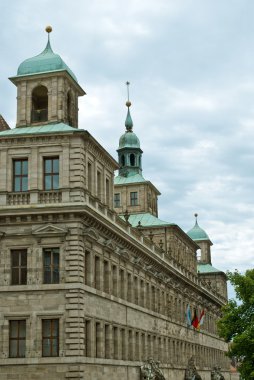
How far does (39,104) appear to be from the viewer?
172 ft

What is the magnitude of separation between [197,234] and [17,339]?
80.7 meters

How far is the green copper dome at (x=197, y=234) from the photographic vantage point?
402 ft

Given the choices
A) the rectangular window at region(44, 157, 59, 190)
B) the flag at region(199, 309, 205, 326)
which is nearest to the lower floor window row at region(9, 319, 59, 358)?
the rectangular window at region(44, 157, 59, 190)

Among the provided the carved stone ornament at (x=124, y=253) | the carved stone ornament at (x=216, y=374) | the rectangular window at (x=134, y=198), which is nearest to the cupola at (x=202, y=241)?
the carved stone ornament at (x=216, y=374)

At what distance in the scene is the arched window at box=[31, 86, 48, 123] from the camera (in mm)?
51188

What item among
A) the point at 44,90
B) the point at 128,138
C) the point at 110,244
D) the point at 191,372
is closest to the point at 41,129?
the point at 44,90

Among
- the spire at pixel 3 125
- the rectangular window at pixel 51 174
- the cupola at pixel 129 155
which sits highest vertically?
the cupola at pixel 129 155

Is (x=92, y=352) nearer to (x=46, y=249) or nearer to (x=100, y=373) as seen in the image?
(x=100, y=373)

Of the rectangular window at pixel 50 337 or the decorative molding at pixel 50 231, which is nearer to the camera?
the rectangular window at pixel 50 337

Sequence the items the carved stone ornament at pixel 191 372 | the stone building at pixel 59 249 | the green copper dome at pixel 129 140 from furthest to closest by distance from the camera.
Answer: the green copper dome at pixel 129 140, the carved stone ornament at pixel 191 372, the stone building at pixel 59 249

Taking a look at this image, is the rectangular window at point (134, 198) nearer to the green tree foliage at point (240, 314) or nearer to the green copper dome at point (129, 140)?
the green copper dome at point (129, 140)

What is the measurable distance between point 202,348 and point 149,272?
3158 centimetres

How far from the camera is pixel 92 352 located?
46875 mm

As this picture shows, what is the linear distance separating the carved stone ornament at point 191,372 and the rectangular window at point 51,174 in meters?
39.2
